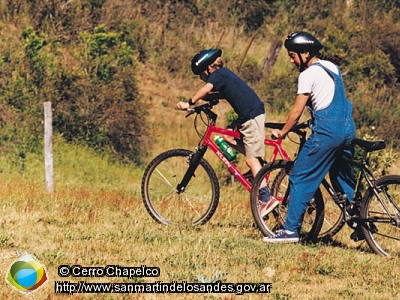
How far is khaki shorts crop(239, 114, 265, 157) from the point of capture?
8391 millimetres

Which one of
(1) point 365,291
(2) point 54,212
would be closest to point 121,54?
(2) point 54,212

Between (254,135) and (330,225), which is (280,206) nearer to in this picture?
(330,225)

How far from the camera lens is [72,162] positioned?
1717 cm

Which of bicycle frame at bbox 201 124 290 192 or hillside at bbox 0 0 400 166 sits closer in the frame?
bicycle frame at bbox 201 124 290 192

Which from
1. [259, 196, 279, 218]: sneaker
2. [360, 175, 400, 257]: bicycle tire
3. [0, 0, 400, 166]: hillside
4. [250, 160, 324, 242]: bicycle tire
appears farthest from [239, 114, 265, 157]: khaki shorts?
[0, 0, 400, 166]: hillside

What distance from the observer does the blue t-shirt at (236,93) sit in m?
8.32

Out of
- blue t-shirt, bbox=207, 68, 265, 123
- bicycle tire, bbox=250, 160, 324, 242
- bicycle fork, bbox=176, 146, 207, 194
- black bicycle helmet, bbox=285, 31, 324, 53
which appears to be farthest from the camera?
bicycle fork, bbox=176, 146, 207, 194

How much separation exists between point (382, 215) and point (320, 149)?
879 mm

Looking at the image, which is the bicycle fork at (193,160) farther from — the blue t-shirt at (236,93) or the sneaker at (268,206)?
the sneaker at (268,206)

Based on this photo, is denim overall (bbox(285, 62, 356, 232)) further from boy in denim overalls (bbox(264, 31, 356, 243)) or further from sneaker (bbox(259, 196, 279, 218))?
sneaker (bbox(259, 196, 279, 218))

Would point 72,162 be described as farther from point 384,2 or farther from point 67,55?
point 384,2

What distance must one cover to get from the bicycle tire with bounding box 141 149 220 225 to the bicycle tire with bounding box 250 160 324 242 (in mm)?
624

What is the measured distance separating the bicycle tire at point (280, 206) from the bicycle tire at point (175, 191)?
2.05ft

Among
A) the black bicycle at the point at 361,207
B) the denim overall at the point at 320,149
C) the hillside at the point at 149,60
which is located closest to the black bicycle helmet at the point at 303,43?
the denim overall at the point at 320,149
